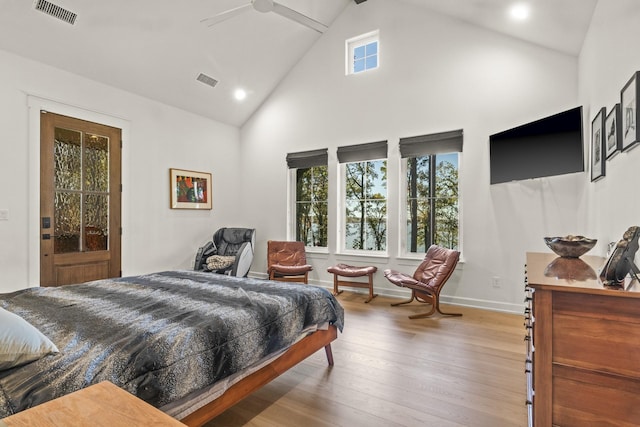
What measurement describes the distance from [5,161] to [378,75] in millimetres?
4747

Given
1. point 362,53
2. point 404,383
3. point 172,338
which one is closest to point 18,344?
point 172,338

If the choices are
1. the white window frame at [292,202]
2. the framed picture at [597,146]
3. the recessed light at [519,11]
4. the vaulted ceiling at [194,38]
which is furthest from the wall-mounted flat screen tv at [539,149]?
the white window frame at [292,202]

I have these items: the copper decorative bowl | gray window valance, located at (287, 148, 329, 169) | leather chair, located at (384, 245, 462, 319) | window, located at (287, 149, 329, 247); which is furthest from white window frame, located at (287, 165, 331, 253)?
the copper decorative bowl

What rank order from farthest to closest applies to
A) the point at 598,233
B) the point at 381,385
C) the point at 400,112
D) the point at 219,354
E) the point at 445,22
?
1. the point at 400,112
2. the point at 445,22
3. the point at 598,233
4. the point at 381,385
5. the point at 219,354

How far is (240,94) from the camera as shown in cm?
575

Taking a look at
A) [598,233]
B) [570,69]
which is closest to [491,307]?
[598,233]

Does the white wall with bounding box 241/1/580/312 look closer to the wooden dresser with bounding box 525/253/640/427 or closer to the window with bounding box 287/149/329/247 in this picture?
the window with bounding box 287/149/329/247

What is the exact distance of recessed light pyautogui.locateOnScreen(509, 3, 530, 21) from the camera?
3352 mm

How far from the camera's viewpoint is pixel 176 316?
6.07ft

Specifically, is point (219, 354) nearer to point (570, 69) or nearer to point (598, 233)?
point (598, 233)

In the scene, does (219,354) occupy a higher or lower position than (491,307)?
higher

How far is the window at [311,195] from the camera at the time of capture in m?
5.62

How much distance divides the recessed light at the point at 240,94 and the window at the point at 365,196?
6.53 feet

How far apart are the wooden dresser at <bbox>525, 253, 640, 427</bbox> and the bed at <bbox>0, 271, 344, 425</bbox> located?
137 cm
